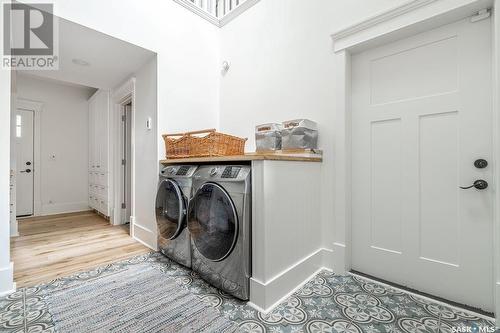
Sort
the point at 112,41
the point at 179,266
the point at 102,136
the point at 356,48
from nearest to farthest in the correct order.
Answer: the point at 356,48, the point at 179,266, the point at 112,41, the point at 102,136

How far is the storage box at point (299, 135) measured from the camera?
6.02ft

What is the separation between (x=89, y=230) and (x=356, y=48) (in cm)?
377

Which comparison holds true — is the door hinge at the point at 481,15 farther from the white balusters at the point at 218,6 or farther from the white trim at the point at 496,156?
the white balusters at the point at 218,6

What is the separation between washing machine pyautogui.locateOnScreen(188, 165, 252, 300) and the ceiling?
5.22 feet

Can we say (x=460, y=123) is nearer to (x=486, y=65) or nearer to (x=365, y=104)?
(x=486, y=65)

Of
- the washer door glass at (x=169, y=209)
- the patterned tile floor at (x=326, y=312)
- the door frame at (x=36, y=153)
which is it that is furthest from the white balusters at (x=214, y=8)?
the door frame at (x=36, y=153)

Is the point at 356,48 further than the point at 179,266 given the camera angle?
No

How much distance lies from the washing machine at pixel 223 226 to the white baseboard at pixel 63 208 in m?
3.97

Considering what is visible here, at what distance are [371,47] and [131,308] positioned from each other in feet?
8.38

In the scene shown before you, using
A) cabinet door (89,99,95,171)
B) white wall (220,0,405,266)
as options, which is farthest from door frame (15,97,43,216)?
white wall (220,0,405,266)

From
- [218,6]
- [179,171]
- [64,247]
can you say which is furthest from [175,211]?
[218,6]

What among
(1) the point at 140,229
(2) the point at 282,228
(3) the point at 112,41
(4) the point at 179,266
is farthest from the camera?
(1) the point at 140,229

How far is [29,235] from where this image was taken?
2.79 meters

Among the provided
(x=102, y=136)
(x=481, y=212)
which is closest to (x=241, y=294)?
(x=481, y=212)
